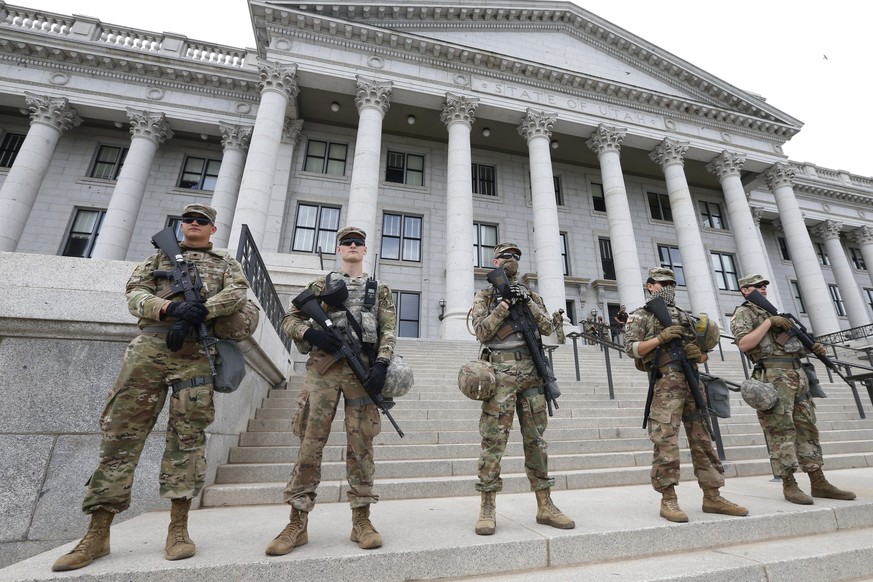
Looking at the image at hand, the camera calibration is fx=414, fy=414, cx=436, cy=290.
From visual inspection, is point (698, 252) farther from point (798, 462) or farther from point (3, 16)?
point (3, 16)

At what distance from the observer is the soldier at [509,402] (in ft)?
10.2

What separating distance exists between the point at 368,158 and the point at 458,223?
4.05 meters

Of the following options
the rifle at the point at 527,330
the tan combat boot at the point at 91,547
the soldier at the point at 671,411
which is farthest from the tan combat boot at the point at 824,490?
the tan combat boot at the point at 91,547

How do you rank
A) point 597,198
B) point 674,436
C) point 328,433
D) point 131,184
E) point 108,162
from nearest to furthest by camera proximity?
point 328,433, point 674,436, point 131,184, point 108,162, point 597,198

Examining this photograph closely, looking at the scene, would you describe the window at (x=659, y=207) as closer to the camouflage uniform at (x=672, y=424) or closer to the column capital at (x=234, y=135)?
the column capital at (x=234, y=135)

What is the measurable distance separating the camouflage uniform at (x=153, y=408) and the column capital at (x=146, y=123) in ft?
60.3

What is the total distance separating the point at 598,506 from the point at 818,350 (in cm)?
293

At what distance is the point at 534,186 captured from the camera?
17.0 metres

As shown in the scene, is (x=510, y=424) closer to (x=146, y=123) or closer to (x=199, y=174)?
(x=146, y=123)

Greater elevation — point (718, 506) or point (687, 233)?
point (687, 233)

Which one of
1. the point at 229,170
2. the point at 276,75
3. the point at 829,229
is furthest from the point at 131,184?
the point at 829,229

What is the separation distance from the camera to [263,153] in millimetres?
14250

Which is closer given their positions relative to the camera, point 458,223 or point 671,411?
point 671,411

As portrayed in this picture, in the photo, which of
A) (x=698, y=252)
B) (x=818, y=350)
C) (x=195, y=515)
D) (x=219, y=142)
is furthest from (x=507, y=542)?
(x=219, y=142)
